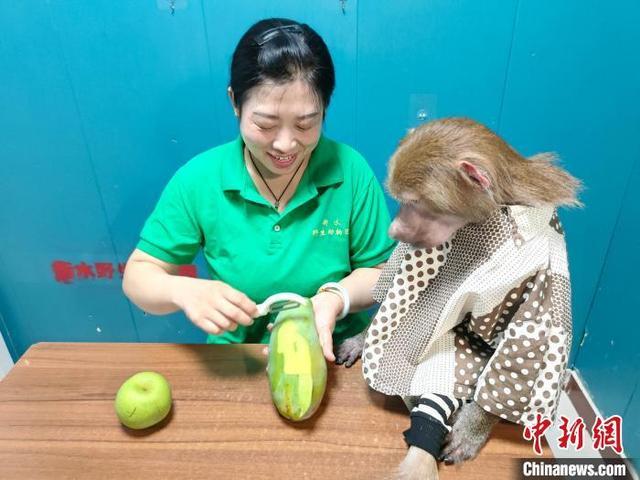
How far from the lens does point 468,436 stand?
0.77 m

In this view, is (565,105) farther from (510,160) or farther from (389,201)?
(510,160)

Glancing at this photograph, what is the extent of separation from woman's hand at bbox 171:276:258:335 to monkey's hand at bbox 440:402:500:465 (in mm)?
388

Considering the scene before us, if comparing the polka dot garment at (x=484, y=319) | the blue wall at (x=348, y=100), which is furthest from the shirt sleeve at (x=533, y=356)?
the blue wall at (x=348, y=100)

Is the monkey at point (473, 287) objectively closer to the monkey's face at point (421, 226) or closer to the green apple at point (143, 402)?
the monkey's face at point (421, 226)

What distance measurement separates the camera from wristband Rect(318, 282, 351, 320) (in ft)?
3.32

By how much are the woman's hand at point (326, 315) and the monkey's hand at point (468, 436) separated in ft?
0.78

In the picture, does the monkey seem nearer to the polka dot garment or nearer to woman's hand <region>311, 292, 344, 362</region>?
the polka dot garment

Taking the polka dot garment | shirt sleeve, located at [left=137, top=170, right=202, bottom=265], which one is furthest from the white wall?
the polka dot garment

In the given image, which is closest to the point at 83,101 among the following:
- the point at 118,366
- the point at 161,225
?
the point at 161,225

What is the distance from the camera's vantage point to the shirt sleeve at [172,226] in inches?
41.3

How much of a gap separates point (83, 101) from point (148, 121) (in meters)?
0.18

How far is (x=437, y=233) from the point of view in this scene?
2.49ft

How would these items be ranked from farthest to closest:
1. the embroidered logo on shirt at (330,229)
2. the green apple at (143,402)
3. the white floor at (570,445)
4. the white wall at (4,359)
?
the white wall at (4,359)
the white floor at (570,445)
the embroidered logo on shirt at (330,229)
the green apple at (143,402)

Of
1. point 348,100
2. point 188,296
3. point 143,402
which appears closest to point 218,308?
point 188,296
